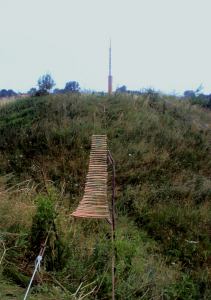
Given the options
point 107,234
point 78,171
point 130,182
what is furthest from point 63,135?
point 107,234

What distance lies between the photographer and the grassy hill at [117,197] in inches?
174

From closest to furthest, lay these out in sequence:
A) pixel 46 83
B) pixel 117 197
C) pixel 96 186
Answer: pixel 96 186 < pixel 117 197 < pixel 46 83

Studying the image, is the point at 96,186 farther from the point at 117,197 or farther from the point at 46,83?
the point at 46,83

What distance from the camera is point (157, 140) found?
9.62 meters

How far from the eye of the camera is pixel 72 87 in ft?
40.1

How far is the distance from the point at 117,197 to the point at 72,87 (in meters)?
5.07

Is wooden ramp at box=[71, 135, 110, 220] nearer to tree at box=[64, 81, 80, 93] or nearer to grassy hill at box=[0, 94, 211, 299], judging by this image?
grassy hill at box=[0, 94, 211, 299]

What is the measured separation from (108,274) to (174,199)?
12.4ft

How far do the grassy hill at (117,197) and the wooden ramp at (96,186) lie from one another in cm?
21

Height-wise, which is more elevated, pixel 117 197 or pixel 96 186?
pixel 96 186

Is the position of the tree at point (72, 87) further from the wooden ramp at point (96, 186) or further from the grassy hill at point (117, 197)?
the wooden ramp at point (96, 186)

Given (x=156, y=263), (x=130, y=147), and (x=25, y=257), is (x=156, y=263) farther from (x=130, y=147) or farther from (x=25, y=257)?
(x=130, y=147)

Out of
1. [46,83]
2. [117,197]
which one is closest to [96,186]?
[117,197]

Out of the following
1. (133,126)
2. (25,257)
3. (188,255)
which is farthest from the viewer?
(133,126)
